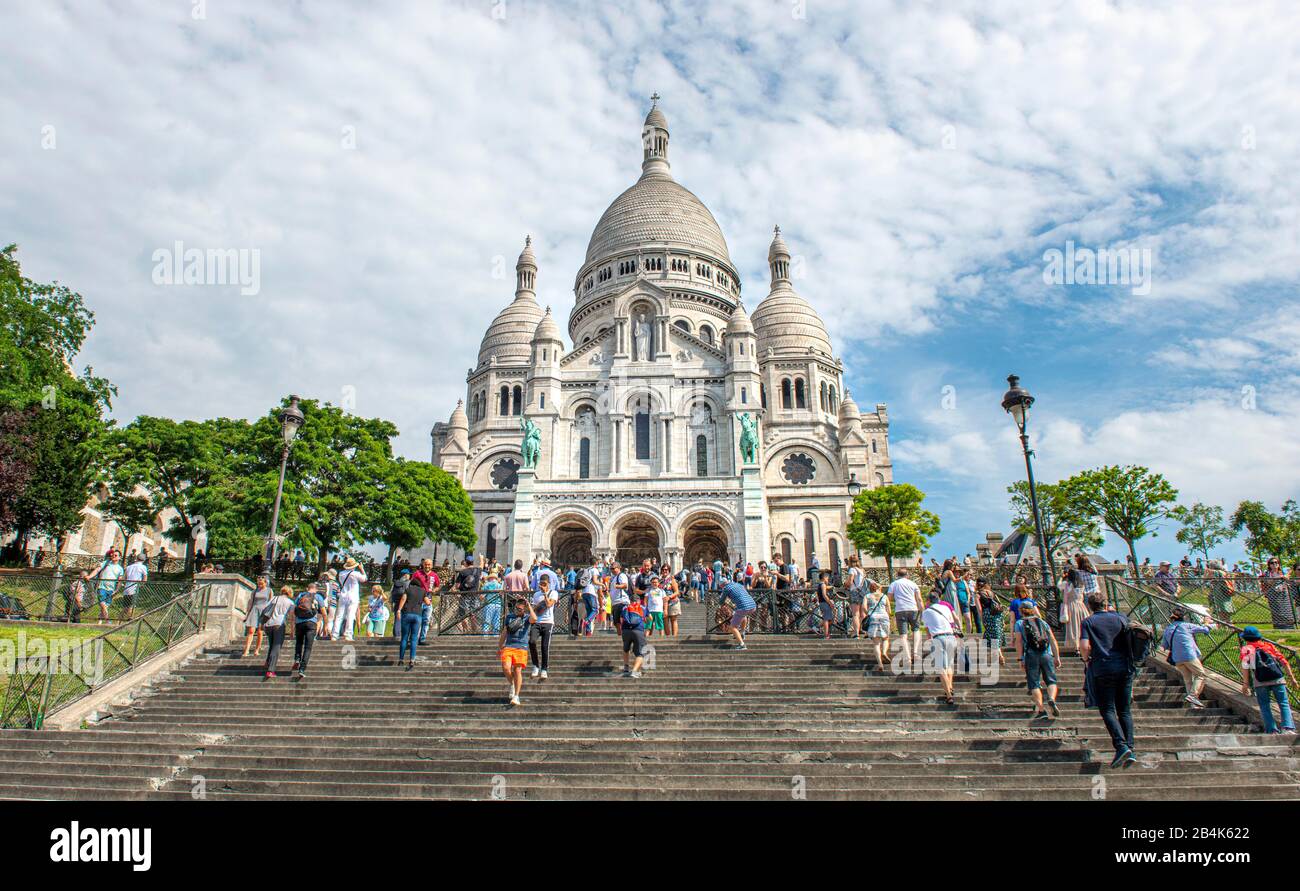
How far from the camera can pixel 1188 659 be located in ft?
35.7

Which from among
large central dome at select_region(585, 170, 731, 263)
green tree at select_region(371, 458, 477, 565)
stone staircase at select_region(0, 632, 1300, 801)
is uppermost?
large central dome at select_region(585, 170, 731, 263)

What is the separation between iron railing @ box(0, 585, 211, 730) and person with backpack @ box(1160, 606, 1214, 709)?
1536 cm

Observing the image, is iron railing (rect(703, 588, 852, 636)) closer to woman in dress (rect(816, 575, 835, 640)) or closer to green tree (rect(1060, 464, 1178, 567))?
woman in dress (rect(816, 575, 835, 640))

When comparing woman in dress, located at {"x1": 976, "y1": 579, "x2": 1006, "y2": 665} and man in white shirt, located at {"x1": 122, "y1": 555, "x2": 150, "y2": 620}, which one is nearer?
woman in dress, located at {"x1": 976, "y1": 579, "x2": 1006, "y2": 665}

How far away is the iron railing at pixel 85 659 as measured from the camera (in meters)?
11.2

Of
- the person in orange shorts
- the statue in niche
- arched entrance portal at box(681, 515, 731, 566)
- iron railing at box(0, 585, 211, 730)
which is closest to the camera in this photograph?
iron railing at box(0, 585, 211, 730)

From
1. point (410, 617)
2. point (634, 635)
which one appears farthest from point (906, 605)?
point (410, 617)

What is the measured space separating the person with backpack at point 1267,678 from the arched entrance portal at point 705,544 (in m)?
30.6

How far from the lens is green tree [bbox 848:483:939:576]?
125 feet

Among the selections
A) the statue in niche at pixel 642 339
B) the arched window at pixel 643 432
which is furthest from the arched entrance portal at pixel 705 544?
the statue in niche at pixel 642 339

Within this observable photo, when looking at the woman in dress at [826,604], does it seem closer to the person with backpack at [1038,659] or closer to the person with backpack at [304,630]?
the person with backpack at [1038,659]

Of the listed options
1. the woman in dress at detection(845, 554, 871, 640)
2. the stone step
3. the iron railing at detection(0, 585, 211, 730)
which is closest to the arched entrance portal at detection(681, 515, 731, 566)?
the woman in dress at detection(845, 554, 871, 640)
